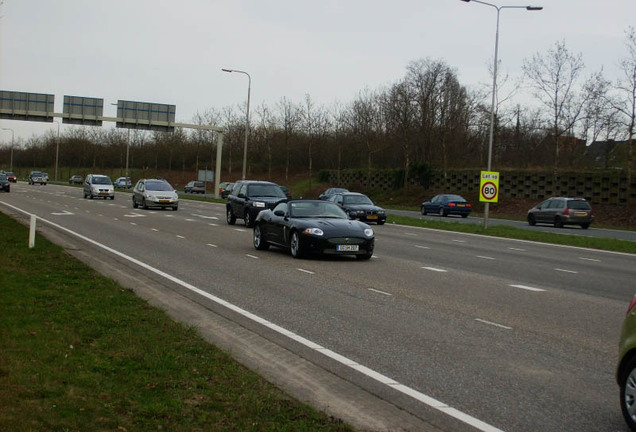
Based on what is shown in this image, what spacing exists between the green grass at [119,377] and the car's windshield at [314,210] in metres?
8.44

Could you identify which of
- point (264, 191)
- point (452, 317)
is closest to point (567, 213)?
point (264, 191)

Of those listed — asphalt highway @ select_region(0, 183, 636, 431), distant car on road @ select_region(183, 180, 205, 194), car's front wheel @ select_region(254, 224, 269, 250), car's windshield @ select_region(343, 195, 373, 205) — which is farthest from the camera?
distant car on road @ select_region(183, 180, 205, 194)

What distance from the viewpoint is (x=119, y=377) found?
608cm

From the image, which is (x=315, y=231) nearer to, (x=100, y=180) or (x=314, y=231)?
(x=314, y=231)

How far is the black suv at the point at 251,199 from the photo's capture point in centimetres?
2745

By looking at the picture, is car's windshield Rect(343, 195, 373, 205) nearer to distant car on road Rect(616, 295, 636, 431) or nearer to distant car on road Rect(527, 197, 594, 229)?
distant car on road Rect(527, 197, 594, 229)

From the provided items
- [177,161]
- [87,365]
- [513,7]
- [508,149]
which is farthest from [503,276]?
[177,161]

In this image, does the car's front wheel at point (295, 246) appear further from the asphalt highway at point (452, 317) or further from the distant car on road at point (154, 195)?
the distant car on road at point (154, 195)

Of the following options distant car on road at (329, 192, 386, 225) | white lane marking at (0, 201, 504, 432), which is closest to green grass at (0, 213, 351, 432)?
white lane marking at (0, 201, 504, 432)

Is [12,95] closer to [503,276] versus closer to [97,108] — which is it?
[97,108]

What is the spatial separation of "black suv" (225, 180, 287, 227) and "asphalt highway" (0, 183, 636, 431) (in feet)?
21.4

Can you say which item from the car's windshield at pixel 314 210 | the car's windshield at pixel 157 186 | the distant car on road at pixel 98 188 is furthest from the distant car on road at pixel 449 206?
the car's windshield at pixel 314 210

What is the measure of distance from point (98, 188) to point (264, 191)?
28.1m

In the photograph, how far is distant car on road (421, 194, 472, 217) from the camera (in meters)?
47.5
